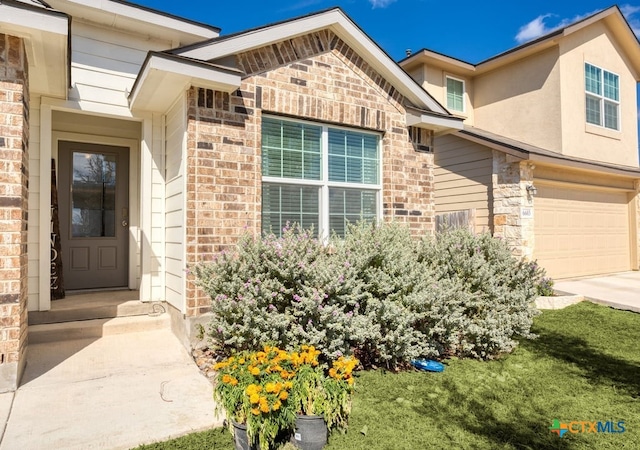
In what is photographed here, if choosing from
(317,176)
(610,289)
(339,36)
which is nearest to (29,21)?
(317,176)

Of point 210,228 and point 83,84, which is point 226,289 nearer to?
point 210,228

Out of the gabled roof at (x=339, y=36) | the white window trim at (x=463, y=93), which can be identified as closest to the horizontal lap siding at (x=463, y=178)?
the white window trim at (x=463, y=93)

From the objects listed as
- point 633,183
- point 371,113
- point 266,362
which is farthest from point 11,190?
point 633,183

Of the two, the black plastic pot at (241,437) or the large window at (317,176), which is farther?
the large window at (317,176)

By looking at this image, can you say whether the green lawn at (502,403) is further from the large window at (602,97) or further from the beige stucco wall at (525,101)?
the large window at (602,97)

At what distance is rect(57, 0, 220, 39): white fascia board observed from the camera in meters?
5.45

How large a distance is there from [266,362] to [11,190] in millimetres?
2899

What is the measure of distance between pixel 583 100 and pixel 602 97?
3.69 feet

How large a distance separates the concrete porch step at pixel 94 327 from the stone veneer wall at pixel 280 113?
90 centimetres

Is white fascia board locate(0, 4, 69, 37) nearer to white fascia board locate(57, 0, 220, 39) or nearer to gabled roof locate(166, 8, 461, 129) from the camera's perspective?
gabled roof locate(166, 8, 461, 129)

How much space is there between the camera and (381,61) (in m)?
6.53

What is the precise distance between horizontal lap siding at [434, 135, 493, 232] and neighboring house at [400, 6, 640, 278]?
28mm

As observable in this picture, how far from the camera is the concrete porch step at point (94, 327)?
4945 mm

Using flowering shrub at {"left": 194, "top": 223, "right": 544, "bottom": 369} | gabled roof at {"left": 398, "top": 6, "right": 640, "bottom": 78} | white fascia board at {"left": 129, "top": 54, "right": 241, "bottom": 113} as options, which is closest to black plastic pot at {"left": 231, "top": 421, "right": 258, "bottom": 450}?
flowering shrub at {"left": 194, "top": 223, "right": 544, "bottom": 369}
